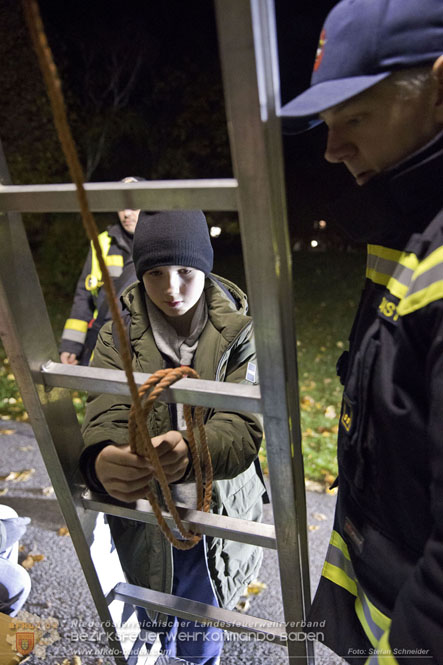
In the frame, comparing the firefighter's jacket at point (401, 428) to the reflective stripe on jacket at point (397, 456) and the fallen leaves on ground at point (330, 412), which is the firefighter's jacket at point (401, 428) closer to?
the reflective stripe on jacket at point (397, 456)

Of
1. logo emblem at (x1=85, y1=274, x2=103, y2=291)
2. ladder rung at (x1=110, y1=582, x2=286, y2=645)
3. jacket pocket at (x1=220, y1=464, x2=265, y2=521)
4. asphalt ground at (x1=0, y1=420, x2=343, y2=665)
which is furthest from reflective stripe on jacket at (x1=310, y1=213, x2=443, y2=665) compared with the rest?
logo emblem at (x1=85, y1=274, x2=103, y2=291)

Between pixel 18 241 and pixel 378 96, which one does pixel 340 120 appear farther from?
pixel 18 241

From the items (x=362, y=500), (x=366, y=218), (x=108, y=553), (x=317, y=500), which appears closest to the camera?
(x=366, y=218)

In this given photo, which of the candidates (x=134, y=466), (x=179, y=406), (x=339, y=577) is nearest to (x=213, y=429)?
(x=179, y=406)

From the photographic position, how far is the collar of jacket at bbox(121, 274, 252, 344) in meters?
1.69

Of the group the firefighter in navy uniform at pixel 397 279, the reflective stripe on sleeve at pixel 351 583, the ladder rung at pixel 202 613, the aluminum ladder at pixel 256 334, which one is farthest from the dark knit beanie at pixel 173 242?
the ladder rung at pixel 202 613

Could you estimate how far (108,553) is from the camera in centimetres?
178

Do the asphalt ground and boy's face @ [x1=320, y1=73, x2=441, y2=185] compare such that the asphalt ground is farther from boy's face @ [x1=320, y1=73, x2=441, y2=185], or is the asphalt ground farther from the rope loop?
boy's face @ [x1=320, y1=73, x2=441, y2=185]

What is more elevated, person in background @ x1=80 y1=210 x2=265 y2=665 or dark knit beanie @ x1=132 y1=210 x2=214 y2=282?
dark knit beanie @ x1=132 y1=210 x2=214 y2=282

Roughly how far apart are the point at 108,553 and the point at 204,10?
451 inches

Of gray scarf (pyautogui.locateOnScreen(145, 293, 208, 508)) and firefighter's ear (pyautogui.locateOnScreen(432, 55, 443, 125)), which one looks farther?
gray scarf (pyautogui.locateOnScreen(145, 293, 208, 508))

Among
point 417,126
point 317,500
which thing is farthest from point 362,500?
point 317,500

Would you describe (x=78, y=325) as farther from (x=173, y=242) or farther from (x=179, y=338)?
(x=173, y=242)

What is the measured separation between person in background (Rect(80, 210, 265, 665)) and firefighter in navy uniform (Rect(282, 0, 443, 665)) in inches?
21.0
